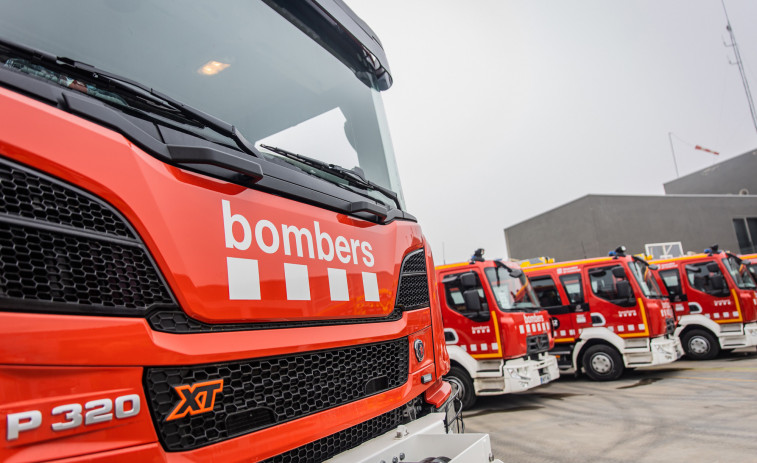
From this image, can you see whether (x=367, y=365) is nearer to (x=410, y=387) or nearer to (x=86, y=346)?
(x=410, y=387)

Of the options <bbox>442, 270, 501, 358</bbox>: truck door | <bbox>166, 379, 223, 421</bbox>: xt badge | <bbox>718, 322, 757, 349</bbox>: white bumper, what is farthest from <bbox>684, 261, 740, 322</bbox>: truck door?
<bbox>166, 379, 223, 421</bbox>: xt badge

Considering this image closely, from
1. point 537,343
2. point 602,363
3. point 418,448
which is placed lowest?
point 602,363

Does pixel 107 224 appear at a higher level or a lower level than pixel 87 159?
lower

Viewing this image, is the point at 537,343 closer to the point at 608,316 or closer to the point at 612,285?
the point at 608,316

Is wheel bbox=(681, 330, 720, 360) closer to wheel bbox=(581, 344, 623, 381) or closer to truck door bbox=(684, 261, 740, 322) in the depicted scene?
truck door bbox=(684, 261, 740, 322)

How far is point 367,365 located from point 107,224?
119cm

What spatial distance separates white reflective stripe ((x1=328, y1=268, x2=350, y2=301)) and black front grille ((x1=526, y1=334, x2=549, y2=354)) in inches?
240

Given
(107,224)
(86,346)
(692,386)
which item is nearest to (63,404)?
(86,346)

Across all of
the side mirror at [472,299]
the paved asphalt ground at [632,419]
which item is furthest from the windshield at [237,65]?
the side mirror at [472,299]

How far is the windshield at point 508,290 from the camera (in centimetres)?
738

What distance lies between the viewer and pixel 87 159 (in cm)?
122

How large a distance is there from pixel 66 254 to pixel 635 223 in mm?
28933

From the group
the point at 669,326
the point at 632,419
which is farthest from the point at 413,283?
the point at 669,326

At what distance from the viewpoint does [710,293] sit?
435 inches
